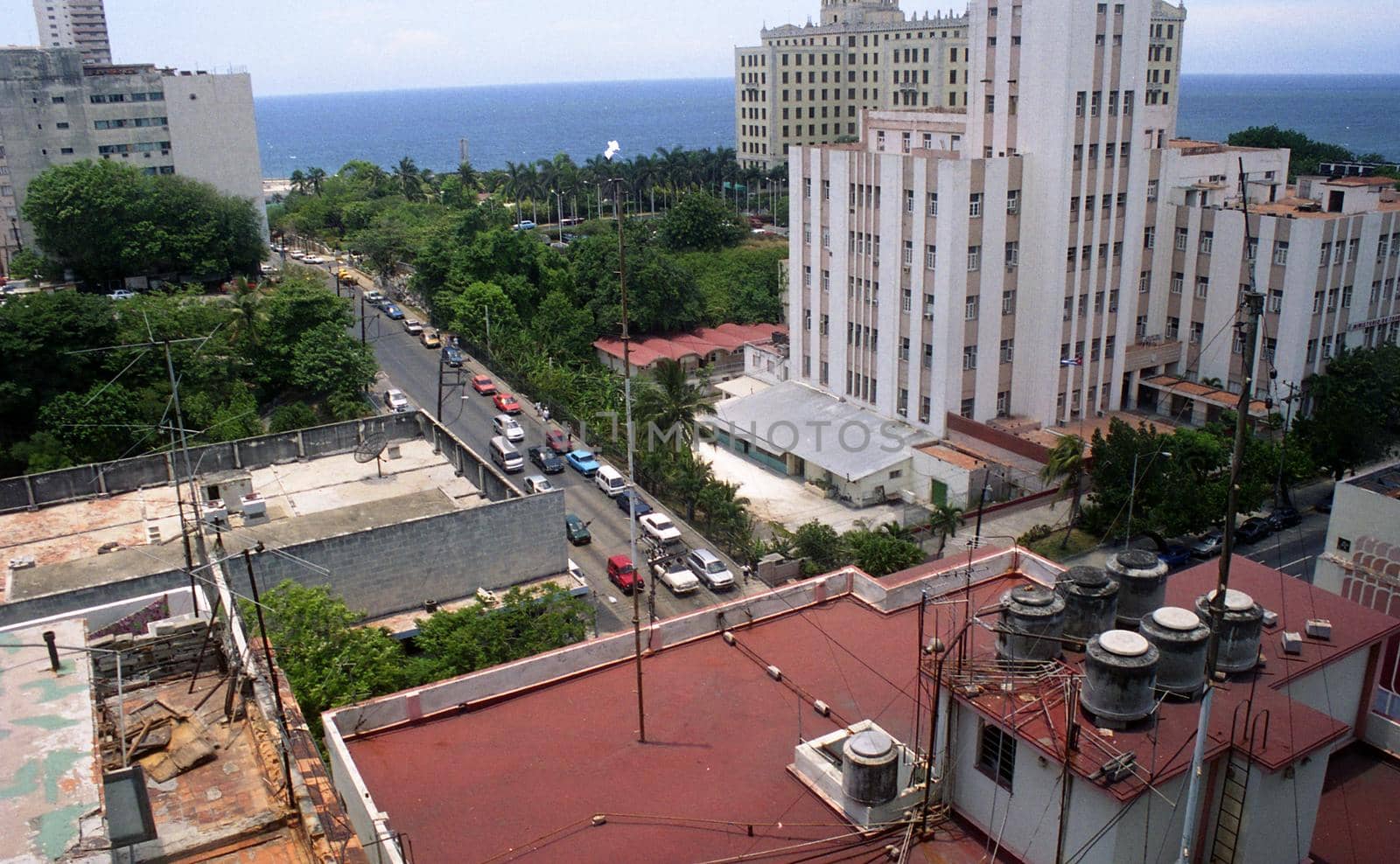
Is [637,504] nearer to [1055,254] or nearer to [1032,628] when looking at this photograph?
[1055,254]

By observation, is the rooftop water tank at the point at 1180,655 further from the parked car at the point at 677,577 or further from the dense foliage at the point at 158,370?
the dense foliage at the point at 158,370

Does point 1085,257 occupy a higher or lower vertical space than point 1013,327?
higher

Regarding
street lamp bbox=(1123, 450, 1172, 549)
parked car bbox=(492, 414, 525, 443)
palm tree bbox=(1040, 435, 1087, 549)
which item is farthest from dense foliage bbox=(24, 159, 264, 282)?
street lamp bbox=(1123, 450, 1172, 549)

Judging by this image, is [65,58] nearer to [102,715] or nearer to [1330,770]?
[102,715]

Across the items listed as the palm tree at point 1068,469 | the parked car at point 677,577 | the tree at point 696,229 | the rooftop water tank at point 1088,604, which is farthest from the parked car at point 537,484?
the tree at point 696,229

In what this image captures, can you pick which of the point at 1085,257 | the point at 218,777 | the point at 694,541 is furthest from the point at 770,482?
the point at 218,777

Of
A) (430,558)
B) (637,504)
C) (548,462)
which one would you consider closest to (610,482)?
(637,504)
